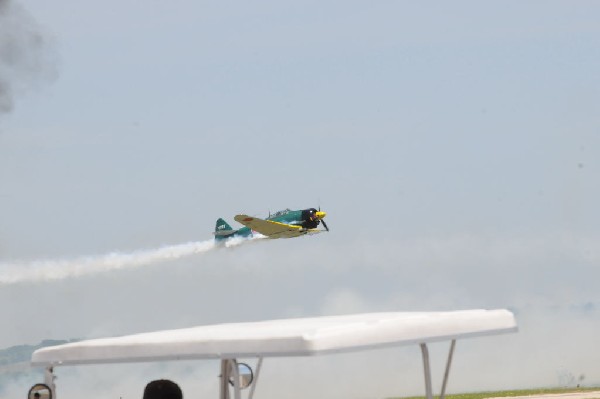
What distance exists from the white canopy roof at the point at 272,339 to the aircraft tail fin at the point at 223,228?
92.5 m

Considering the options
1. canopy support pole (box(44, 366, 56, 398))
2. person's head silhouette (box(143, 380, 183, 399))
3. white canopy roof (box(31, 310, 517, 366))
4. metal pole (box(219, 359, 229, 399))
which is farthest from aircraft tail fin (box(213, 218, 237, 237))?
person's head silhouette (box(143, 380, 183, 399))

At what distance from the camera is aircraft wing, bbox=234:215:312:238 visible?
342ft

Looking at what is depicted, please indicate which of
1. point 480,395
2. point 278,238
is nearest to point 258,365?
point 480,395

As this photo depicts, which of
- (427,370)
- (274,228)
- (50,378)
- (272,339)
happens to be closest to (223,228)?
(274,228)

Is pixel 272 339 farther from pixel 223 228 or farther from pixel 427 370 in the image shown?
pixel 223 228

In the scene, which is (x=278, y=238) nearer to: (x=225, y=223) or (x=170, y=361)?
(x=225, y=223)

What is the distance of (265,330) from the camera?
47.8 feet

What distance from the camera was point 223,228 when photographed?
10994 cm

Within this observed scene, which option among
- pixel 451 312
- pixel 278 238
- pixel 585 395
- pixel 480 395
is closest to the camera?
pixel 451 312

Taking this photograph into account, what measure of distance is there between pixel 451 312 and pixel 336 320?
1.41m

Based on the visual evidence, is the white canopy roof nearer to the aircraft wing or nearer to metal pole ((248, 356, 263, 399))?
metal pole ((248, 356, 263, 399))

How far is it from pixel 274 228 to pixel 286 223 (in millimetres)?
1017

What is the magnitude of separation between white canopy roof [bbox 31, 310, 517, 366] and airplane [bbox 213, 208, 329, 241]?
86.7 metres

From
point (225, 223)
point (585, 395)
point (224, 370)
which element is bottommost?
point (585, 395)
